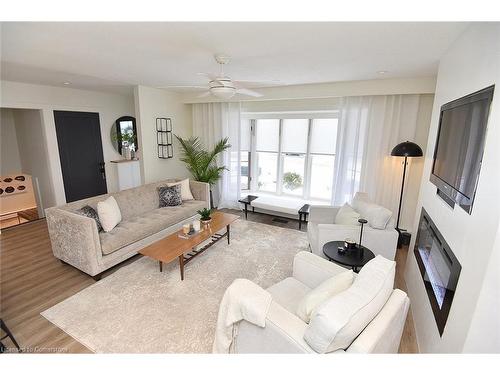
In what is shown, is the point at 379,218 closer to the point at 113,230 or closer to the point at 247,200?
the point at 247,200

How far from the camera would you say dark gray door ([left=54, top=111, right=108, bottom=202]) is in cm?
459

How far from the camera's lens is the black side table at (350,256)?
2.34 m

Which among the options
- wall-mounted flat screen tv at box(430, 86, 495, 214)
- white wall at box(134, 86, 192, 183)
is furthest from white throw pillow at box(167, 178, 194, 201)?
wall-mounted flat screen tv at box(430, 86, 495, 214)

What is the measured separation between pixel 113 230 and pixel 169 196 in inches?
46.1

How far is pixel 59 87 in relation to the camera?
14.2ft

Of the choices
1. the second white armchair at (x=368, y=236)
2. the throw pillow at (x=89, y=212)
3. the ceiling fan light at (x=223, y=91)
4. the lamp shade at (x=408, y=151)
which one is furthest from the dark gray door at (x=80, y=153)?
the lamp shade at (x=408, y=151)

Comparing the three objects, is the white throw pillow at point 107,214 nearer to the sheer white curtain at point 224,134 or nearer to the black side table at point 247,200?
the black side table at point 247,200

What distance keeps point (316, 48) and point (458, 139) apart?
1.39 meters

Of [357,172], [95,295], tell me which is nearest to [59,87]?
[95,295]

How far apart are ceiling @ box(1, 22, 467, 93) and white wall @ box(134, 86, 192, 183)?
85 centimetres

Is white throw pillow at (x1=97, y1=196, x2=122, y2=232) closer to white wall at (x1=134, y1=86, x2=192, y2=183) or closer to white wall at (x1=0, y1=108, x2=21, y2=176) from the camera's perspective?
white wall at (x1=134, y1=86, x2=192, y2=183)
